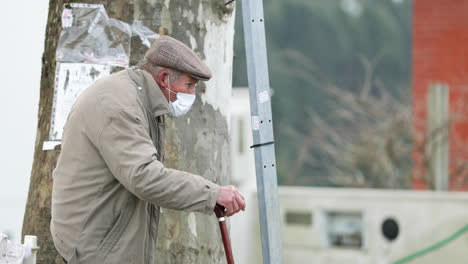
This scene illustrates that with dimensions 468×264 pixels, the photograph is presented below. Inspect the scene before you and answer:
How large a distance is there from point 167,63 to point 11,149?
5.17 meters

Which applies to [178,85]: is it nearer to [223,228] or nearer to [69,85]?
[223,228]

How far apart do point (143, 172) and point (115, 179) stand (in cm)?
22

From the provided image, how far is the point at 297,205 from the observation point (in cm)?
1009

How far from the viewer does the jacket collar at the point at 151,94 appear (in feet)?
12.2

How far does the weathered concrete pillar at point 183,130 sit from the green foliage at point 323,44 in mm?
19989

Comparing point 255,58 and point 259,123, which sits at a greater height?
point 255,58

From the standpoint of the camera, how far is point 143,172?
3.45 metres

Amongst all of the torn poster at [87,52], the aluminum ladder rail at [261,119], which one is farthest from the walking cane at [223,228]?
the torn poster at [87,52]

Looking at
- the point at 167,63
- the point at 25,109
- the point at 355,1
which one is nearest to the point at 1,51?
the point at 25,109

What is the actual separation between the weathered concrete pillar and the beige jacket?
72 centimetres

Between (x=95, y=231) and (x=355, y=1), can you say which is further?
(x=355, y=1)

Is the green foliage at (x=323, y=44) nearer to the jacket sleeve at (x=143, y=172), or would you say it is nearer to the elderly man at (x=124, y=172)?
the elderly man at (x=124, y=172)

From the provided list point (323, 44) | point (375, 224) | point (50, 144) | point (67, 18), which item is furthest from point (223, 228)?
point (323, 44)

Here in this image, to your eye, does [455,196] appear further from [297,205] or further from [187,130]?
[187,130]
